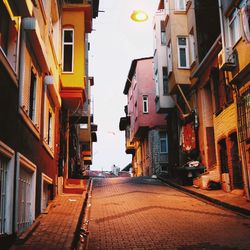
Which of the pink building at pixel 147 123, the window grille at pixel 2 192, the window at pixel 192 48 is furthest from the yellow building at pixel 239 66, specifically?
the pink building at pixel 147 123

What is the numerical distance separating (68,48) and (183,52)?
28.4 ft

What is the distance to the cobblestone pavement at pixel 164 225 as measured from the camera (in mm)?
8719

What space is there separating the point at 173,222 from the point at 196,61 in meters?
12.9

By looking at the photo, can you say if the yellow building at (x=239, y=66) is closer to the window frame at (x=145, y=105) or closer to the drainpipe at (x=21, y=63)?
the drainpipe at (x=21, y=63)

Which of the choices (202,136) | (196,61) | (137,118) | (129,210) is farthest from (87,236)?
(137,118)

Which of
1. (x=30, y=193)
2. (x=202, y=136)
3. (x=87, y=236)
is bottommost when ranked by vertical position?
(x=87, y=236)

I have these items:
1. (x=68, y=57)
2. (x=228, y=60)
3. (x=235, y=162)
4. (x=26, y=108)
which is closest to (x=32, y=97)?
(x=26, y=108)

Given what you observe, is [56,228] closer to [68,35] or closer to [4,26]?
[4,26]

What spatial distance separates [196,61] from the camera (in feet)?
73.4

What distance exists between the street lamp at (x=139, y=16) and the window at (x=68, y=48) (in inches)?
182

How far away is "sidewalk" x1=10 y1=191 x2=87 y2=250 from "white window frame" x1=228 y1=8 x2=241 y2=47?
339 inches

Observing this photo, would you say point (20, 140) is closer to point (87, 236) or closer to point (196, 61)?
point (87, 236)

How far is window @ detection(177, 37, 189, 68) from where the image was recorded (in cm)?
2414

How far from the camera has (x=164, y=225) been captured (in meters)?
10.8
